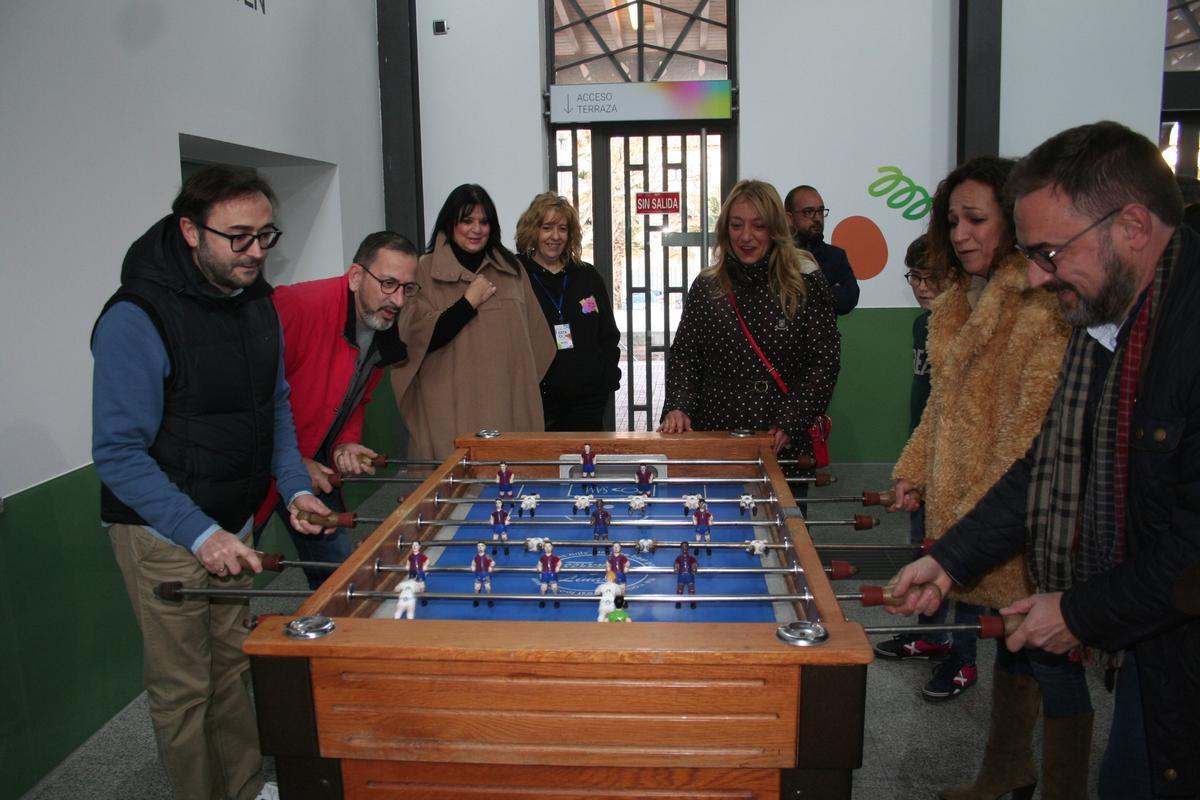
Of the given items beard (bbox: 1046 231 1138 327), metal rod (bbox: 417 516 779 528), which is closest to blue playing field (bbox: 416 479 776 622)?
metal rod (bbox: 417 516 779 528)

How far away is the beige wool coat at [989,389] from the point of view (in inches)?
75.2

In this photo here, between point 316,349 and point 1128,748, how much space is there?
205 centimetres

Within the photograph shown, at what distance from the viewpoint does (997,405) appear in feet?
6.63

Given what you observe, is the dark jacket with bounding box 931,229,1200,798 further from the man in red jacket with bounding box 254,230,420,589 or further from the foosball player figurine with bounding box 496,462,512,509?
the man in red jacket with bounding box 254,230,420,589

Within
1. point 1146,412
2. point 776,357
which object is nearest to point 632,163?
point 776,357

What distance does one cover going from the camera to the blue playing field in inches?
64.9

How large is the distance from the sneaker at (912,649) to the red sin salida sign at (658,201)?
323 cm

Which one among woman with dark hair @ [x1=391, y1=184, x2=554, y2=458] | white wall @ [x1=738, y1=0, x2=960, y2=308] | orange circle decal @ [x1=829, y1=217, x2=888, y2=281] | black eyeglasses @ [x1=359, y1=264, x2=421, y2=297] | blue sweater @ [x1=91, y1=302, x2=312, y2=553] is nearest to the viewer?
blue sweater @ [x1=91, y1=302, x2=312, y2=553]

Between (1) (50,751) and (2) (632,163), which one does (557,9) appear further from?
(1) (50,751)

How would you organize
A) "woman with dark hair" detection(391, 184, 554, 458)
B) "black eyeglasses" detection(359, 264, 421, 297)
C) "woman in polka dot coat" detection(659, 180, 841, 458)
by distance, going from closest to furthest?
"black eyeglasses" detection(359, 264, 421, 297)
"woman in polka dot coat" detection(659, 180, 841, 458)
"woman with dark hair" detection(391, 184, 554, 458)

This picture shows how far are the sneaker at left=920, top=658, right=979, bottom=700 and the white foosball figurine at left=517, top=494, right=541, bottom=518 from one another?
1557mm

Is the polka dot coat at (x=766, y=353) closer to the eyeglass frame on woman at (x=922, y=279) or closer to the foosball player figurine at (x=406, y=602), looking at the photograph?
the eyeglass frame on woman at (x=922, y=279)

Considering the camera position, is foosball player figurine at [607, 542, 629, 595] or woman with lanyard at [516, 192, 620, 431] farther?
woman with lanyard at [516, 192, 620, 431]

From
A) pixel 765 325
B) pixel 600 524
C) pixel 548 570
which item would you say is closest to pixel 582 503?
pixel 600 524
